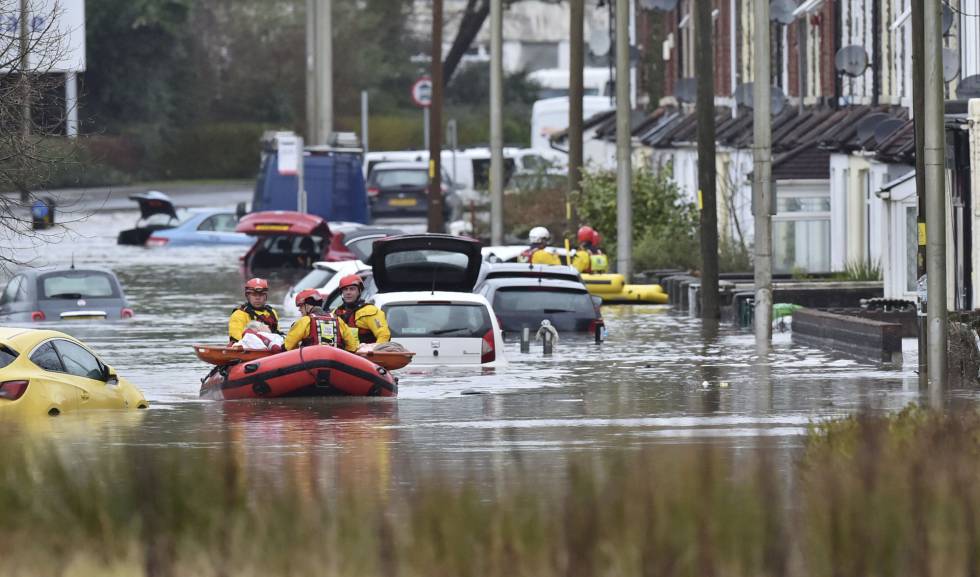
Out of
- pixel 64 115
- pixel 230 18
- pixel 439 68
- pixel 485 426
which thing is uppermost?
pixel 230 18

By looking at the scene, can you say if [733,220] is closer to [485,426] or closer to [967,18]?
[967,18]

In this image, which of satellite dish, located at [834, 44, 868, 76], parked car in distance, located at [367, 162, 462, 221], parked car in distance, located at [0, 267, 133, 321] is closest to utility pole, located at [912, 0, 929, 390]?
satellite dish, located at [834, 44, 868, 76]

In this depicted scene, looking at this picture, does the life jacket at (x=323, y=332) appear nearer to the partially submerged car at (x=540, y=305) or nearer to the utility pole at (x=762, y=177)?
the partially submerged car at (x=540, y=305)

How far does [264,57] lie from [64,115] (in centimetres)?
6630

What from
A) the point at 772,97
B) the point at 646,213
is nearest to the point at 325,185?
the point at 646,213

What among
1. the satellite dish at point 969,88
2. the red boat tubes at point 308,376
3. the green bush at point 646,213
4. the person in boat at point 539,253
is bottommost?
the red boat tubes at point 308,376

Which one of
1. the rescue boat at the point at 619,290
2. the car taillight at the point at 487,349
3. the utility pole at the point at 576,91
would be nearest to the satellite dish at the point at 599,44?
the utility pole at the point at 576,91

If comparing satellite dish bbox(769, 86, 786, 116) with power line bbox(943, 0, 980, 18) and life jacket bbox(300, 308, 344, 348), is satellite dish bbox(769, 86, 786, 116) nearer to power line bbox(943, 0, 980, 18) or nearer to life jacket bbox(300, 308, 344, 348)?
power line bbox(943, 0, 980, 18)

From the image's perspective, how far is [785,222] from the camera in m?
41.1

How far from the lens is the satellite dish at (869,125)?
34344 mm

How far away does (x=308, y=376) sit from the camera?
70.8ft

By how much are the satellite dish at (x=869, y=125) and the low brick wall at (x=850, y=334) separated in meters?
4.42

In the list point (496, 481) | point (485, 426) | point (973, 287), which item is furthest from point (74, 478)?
point (973, 287)

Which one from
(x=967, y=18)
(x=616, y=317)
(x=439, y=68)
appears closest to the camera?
(x=967, y=18)
